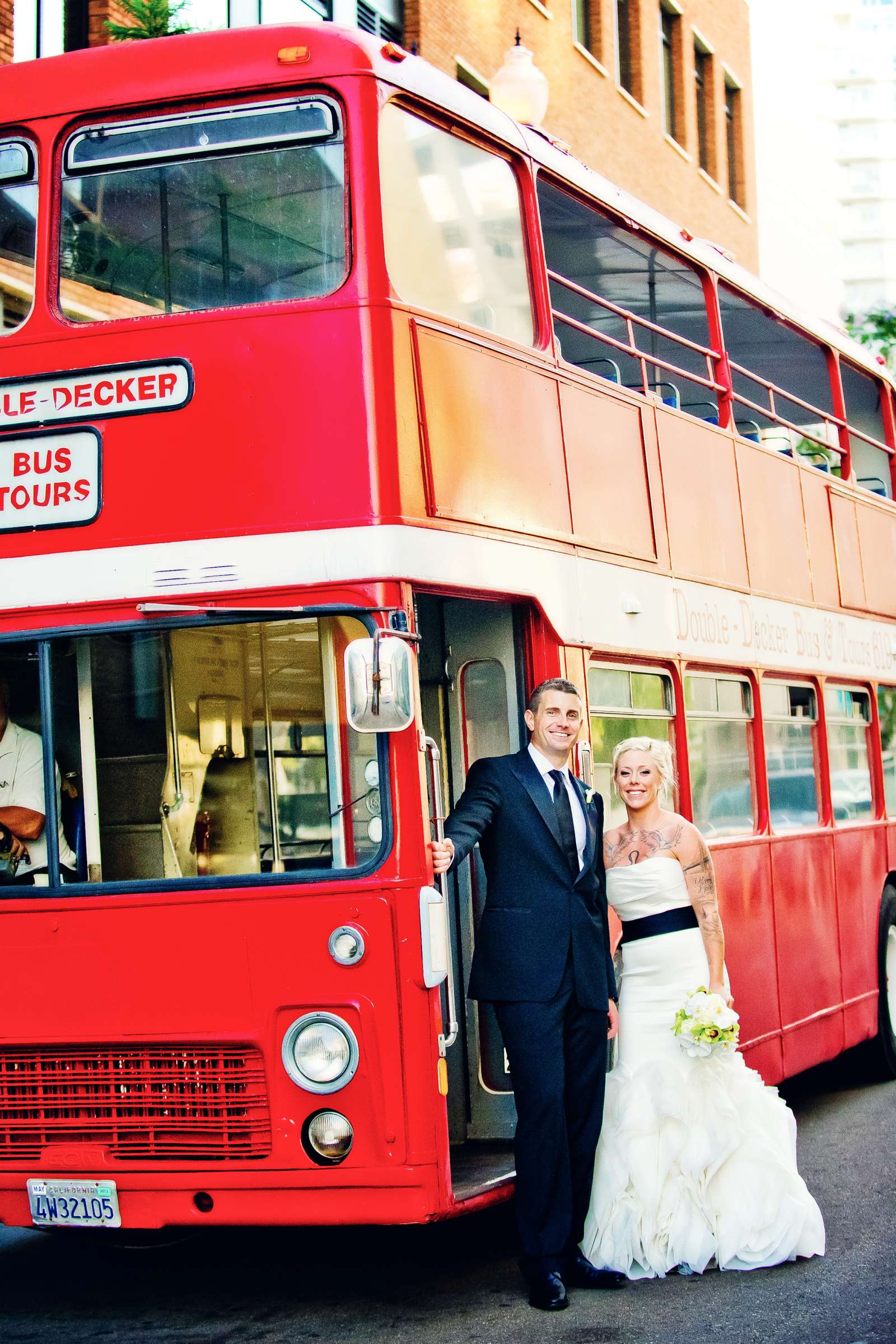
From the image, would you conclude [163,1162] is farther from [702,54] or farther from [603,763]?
[702,54]

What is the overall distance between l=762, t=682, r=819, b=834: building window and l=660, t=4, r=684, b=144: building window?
17.8m

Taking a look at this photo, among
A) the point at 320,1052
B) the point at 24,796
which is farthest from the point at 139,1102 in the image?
the point at 24,796

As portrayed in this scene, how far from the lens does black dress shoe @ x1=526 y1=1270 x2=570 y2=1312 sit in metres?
6.55

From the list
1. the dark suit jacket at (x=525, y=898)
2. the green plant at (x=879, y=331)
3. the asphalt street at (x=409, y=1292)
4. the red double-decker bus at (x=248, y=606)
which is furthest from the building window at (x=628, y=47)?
the dark suit jacket at (x=525, y=898)

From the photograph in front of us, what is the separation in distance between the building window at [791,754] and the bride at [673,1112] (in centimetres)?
294

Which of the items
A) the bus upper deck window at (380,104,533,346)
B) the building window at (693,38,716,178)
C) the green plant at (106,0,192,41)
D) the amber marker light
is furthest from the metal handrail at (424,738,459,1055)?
the building window at (693,38,716,178)

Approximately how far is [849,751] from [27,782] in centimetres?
665

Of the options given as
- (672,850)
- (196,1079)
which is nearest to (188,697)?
(196,1079)

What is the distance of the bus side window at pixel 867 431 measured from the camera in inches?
512

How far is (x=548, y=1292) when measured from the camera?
655cm

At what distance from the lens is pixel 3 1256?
26.7 feet

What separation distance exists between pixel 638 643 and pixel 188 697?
256cm

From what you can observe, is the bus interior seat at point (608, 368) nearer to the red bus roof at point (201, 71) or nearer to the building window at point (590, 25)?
the red bus roof at point (201, 71)

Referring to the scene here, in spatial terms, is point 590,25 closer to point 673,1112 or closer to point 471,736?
point 471,736
